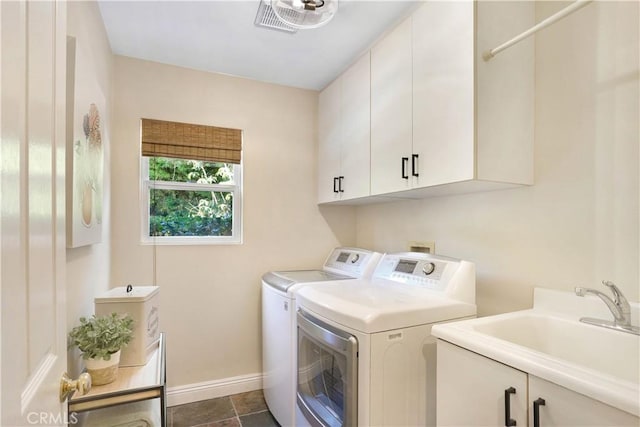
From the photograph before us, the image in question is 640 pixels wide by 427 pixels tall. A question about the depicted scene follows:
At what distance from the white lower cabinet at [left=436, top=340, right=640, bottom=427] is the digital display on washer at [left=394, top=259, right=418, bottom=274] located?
0.70 m

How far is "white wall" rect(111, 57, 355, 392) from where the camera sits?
2.31 meters

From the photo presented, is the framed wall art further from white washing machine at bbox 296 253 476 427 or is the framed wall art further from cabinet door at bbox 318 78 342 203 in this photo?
cabinet door at bbox 318 78 342 203

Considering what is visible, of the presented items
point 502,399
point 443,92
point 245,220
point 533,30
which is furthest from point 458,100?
point 245,220

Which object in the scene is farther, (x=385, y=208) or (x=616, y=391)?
(x=385, y=208)

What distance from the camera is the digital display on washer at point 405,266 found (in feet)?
6.20

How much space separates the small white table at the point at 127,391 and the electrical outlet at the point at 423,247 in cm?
161

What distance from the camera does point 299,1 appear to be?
1534 mm

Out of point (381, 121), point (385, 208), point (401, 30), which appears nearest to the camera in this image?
point (401, 30)

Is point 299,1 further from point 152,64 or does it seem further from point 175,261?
point 175,261

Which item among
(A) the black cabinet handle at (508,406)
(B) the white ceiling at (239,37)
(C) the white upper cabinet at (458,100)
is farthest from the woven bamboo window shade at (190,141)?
(A) the black cabinet handle at (508,406)

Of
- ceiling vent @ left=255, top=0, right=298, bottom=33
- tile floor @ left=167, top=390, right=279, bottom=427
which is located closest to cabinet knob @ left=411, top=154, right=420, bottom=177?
ceiling vent @ left=255, top=0, right=298, bottom=33

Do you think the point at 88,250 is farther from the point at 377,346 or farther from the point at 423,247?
the point at 423,247

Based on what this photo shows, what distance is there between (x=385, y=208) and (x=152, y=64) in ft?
6.48

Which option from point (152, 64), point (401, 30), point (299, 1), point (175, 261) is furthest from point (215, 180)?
point (401, 30)
